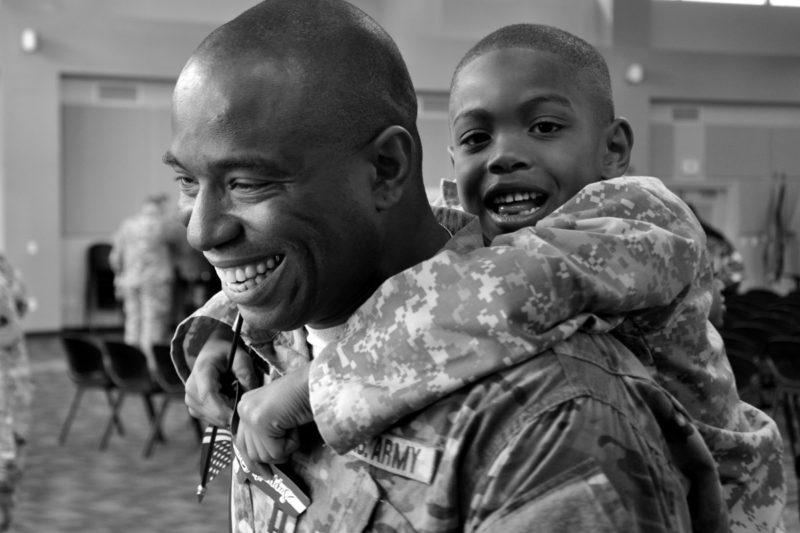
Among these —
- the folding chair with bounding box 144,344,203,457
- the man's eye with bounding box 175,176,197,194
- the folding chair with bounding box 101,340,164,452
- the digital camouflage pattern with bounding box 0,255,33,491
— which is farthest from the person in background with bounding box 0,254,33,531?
the man's eye with bounding box 175,176,197,194

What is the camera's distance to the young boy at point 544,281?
1.04 metres

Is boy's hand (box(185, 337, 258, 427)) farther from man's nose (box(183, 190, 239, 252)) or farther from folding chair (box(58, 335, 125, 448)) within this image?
folding chair (box(58, 335, 125, 448))

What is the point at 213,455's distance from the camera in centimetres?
157

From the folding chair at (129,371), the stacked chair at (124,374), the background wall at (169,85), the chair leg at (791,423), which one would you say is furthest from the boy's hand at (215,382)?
the background wall at (169,85)

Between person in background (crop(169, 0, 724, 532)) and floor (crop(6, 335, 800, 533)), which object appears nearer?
person in background (crop(169, 0, 724, 532))

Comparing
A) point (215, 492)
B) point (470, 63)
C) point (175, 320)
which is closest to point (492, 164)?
point (470, 63)

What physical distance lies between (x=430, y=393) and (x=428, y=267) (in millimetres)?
147

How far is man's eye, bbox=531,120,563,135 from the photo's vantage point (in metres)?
1.62

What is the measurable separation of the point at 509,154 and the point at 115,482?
5.45 m

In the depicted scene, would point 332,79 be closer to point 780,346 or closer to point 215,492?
point 215,492

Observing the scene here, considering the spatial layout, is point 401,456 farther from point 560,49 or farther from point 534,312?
point 560,49

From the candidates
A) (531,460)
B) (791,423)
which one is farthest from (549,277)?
(791,423)

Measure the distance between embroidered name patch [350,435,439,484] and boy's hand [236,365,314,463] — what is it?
10cm

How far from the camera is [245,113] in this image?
106 cm
